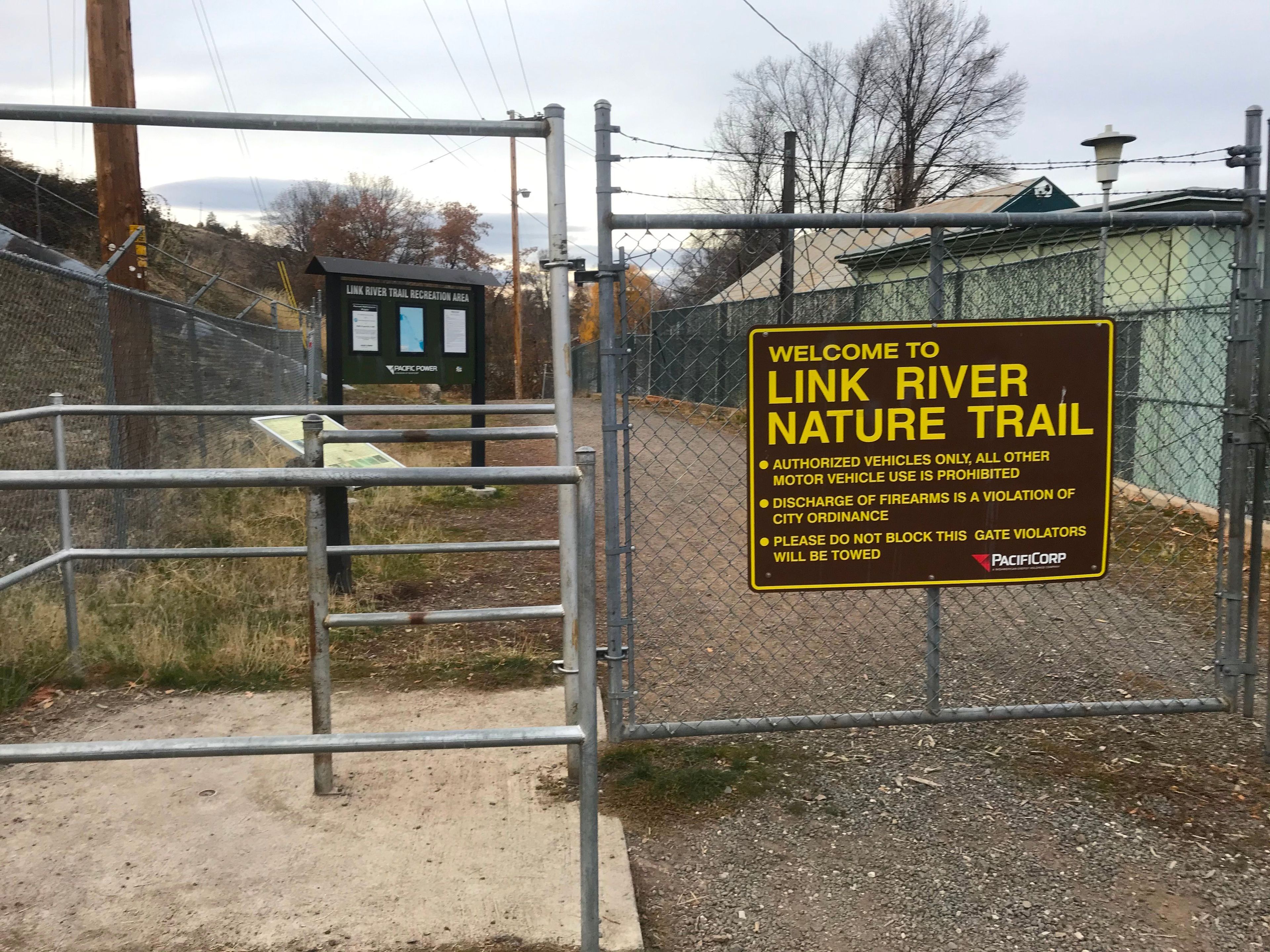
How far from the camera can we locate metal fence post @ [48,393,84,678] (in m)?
4.36

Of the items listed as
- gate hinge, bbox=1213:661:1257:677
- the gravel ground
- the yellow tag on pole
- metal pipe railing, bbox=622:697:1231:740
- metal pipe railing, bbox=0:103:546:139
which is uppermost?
the yellow tag on pole

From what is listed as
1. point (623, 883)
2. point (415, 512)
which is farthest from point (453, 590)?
point (623, 883)

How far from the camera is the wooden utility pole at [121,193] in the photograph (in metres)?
7.23

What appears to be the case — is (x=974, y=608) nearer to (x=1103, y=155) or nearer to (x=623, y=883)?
(x=623, y=883)

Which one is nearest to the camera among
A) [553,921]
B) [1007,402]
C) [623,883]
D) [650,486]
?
[553,921]

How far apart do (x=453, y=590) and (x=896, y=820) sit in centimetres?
359

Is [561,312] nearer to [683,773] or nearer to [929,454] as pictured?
[929,454]

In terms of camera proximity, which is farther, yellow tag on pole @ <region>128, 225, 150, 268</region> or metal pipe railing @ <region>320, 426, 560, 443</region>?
yellow tag on pole @ <region>128, 225, 150, 268</region>

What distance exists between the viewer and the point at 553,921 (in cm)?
269

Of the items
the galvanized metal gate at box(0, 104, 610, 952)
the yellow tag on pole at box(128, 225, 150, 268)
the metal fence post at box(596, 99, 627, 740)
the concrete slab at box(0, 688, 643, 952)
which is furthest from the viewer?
the yellow tag on pole at box(128, 225, 150, 268)

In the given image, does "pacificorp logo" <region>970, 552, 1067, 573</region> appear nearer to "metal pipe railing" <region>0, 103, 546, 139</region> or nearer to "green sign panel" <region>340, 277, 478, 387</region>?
"metal pipe railing" <region>0, 103, 546, 139</region>

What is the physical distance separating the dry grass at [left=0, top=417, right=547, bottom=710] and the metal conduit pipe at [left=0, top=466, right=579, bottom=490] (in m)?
2.34

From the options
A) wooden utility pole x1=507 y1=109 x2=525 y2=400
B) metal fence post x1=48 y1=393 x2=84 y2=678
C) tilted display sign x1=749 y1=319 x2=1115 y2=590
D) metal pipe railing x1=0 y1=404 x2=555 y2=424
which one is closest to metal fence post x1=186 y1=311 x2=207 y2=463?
metal fence post x1=48 y1=393 x2=84 y2=678

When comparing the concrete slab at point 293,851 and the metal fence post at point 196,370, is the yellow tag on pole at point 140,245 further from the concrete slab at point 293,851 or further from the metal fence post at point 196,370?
the concrete slab at point 293,851
